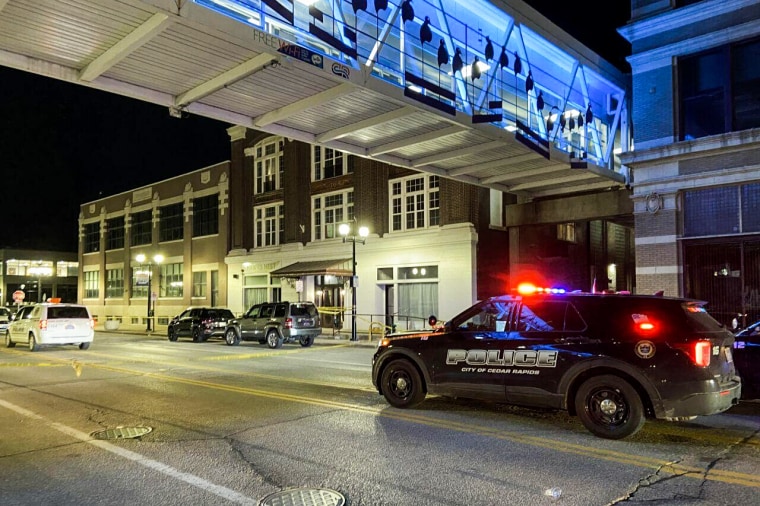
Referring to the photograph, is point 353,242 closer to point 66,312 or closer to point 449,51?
point 449,51

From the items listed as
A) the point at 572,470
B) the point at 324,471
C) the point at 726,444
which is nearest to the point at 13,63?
the point at 324,471

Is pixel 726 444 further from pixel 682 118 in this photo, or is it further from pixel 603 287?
pixel 603 287

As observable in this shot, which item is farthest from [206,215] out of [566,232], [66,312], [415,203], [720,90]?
[720,90]

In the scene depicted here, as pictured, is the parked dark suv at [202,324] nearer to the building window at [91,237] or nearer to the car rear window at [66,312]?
the car rear window at [66,312]

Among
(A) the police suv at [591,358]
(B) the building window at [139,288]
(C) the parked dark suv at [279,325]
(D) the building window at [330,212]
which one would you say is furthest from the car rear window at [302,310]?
(B) the building window at [139,288]

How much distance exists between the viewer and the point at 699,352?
6.66 metres

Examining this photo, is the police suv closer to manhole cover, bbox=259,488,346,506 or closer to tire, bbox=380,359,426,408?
tire, bbox=380,359,426,408

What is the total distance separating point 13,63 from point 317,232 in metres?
21.7

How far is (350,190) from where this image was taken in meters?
31.2

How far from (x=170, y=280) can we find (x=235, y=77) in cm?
A: 3323

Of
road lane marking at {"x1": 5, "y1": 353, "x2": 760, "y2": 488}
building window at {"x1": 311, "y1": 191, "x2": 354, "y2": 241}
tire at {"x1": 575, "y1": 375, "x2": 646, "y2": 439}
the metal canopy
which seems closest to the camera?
road lane marking at {"x1": 5, "y1": 353, "x2": 760, "y2": 488}

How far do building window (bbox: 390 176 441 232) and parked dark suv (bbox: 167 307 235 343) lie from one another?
9.19m

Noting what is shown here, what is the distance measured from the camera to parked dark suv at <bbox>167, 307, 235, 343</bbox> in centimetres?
2631

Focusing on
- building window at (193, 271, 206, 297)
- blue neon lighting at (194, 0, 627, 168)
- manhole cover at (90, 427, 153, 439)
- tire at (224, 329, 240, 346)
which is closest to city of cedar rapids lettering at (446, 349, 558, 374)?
manhole cover at (90, 427, 153, 439)
